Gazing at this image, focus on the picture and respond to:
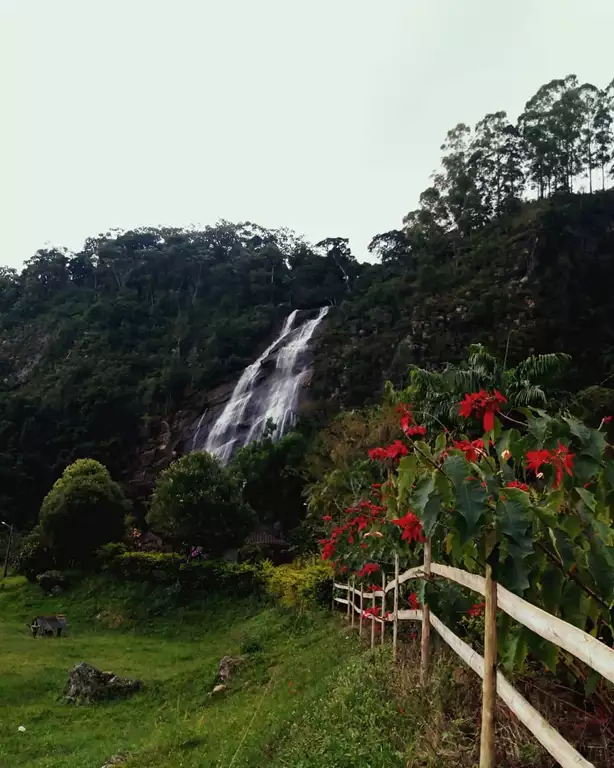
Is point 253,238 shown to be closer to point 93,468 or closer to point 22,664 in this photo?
point 93,468

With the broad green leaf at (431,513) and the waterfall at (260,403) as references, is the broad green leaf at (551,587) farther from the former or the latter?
the waterfall at (260,403)

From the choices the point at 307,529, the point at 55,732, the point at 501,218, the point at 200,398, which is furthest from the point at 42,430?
the point at 55,732

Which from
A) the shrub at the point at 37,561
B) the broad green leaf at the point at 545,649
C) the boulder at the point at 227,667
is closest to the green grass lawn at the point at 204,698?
the boulder at the point at 227,667

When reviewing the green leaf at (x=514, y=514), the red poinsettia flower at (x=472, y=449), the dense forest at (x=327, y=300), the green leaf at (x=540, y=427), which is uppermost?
the dense forest at (x=327, y=300)

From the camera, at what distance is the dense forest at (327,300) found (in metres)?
30.9

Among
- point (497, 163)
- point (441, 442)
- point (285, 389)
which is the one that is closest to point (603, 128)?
point (497, 163)

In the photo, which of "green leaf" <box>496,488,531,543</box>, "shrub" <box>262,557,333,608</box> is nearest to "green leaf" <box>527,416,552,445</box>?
"green leaf" <box>496,488,531,543</box>

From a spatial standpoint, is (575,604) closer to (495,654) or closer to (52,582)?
(495,654)

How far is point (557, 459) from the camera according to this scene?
246 centimetres

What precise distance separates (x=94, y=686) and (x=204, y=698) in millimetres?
1925

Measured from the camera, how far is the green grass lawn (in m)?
4.18

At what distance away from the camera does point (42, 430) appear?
43.9 metres

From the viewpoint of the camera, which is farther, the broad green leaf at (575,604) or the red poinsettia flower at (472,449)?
the red poinsettia flower at (472,449)

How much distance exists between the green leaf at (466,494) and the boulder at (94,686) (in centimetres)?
866
